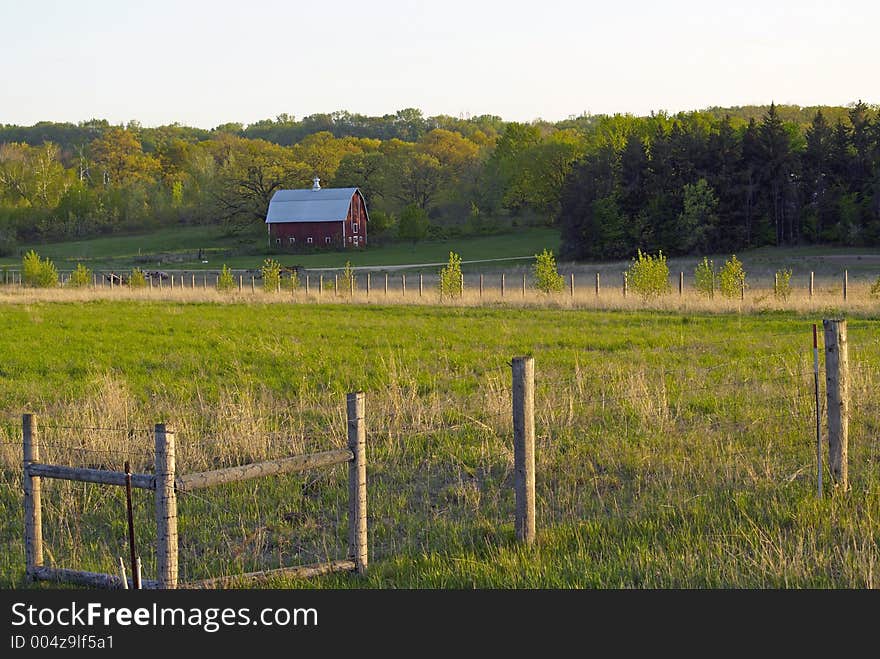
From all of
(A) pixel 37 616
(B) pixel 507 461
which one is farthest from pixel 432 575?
(B) pixel 507 461

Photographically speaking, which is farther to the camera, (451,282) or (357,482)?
(451,282)

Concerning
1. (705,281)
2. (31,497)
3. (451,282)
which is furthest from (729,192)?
(31,497)

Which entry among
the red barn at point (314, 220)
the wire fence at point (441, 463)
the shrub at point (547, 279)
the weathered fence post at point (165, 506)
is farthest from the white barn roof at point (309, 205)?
the weathered fence post at point (165, 506)

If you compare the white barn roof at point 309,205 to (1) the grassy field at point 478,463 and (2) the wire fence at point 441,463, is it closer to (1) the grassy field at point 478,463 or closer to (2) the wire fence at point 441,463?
(1) the grassy field at point 478,463

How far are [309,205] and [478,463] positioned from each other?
3516 inches

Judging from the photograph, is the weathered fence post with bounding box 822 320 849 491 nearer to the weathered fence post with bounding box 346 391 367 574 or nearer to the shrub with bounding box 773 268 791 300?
the weathered fence post with bounding box 346 391 367 574

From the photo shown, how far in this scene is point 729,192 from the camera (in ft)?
259

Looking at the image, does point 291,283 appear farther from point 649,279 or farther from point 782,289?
point 782,289

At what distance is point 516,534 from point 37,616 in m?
3.69

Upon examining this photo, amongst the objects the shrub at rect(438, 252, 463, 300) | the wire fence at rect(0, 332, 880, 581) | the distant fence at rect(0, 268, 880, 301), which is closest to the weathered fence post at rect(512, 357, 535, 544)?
the wire fence at rect(0, 332, 880, 581)

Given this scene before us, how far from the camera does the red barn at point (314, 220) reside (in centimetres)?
9756

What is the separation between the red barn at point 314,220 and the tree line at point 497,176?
5.62 meters

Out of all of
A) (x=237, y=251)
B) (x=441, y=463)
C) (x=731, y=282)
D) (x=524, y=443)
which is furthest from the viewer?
(x=237, y=251)

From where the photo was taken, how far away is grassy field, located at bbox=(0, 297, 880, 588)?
7801 mm
